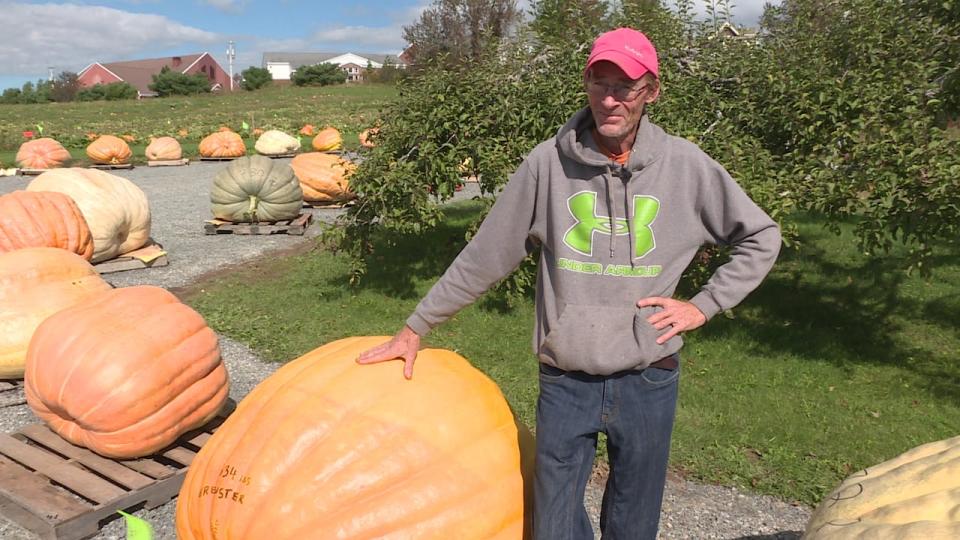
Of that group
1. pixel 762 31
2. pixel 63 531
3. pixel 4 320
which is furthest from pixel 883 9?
pixel 4 320

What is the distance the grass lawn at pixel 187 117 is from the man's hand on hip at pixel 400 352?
1978 cm

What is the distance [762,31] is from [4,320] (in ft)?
22.6

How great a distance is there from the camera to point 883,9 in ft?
19.6

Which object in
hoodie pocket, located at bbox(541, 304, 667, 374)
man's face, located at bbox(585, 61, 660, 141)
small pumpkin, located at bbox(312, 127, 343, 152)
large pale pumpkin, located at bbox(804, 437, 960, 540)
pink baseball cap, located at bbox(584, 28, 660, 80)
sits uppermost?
pink baseball cap, located at bbox(584, 28, 660, 80)

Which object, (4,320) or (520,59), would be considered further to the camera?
(520,59)

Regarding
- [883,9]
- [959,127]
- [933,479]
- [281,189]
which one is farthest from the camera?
[281,189]

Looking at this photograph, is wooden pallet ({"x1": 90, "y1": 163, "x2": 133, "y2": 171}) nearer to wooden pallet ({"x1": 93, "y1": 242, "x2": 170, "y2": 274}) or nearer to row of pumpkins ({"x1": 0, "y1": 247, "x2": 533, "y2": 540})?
wooden pallet ({"x1": 93, "y1": 242, "x2": 170, "y2": 274})

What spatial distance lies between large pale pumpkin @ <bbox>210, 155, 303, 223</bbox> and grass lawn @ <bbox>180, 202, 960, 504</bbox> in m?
1.95

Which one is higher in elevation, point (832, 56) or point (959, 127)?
point (832, 56)

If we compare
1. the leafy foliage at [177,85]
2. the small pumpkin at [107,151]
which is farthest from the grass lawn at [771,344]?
the leafy foliage at [177,85]

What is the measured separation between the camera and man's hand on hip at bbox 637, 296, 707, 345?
7.40ft

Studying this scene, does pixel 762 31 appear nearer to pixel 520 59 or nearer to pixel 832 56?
pixel 832 56

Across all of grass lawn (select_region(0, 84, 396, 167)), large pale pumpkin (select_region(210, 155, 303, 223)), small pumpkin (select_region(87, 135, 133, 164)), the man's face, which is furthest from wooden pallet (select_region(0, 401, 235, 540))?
grass lawn (select_region(0, 84, 396, 167))

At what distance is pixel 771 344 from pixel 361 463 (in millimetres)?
4512
